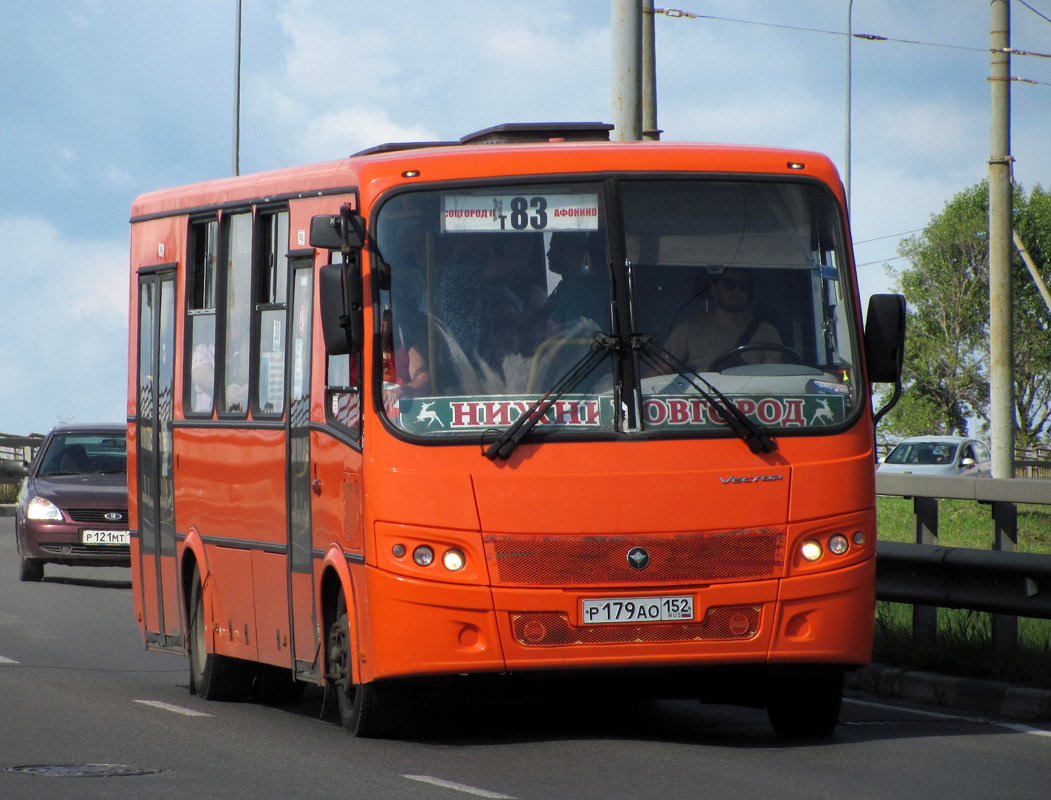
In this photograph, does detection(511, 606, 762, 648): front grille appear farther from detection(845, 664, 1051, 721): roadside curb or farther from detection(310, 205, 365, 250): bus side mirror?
detection(845, 664, 1051, 721): roadside curb

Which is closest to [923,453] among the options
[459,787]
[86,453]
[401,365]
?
[86,453]

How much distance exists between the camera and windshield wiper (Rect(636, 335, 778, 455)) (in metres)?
8.77

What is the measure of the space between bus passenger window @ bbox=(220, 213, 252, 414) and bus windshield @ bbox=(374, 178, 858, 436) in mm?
2125

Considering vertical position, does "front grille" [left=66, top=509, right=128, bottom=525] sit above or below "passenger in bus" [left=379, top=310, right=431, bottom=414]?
below

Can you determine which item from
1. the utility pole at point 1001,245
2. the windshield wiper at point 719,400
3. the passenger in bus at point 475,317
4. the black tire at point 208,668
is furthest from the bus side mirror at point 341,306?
the utility pole at point 1001,245

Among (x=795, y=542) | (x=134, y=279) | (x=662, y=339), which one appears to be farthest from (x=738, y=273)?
(x=134, y=279)

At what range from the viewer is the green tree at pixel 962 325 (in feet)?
250

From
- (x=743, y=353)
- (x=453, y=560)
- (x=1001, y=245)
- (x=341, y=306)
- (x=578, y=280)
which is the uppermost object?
(x=1001, y=245)

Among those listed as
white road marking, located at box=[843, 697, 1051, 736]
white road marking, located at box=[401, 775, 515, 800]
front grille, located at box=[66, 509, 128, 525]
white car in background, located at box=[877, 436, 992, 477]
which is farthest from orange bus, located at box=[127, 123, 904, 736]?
white car in background, located at box=[877, 436, 992, 477]

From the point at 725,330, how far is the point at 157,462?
4846 millimetres

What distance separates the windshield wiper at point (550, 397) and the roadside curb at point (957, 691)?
10.6 ft

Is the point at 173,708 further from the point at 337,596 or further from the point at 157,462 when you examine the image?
the point at 157,462

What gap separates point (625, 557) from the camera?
859cm

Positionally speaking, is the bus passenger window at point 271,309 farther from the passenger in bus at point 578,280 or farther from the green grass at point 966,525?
the green grass at point 966,525
